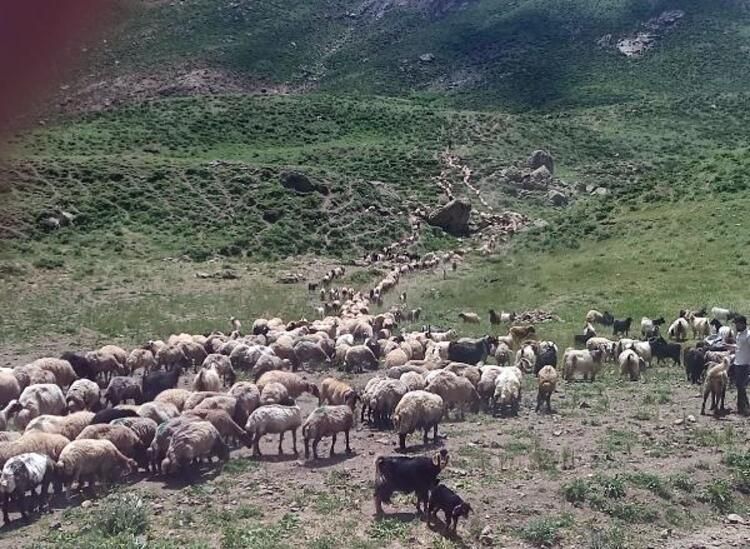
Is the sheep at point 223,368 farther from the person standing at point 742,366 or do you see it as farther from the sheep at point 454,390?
the person standing at point 742,366

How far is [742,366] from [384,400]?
7.15 m

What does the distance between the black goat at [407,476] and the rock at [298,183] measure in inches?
1577

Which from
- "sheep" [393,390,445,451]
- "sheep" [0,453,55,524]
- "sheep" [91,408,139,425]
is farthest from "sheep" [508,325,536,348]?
"sheep" [0,453,55,524]

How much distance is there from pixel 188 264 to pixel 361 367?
20682 mm

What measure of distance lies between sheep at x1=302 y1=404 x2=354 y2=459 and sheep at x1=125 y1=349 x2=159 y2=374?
8185mm

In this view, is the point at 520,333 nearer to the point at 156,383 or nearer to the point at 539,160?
the point at 156,383

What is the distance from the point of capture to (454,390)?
15867 millimetres

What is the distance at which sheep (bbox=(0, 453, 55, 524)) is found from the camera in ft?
36.8

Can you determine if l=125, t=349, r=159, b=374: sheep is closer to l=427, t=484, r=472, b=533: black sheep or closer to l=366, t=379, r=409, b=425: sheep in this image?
l=366, t=379, r=409, b=425: sheep

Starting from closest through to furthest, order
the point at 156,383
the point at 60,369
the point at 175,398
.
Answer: the point at 175,398 < the point at 156,383 < the point at 60,369

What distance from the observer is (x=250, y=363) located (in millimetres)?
20125

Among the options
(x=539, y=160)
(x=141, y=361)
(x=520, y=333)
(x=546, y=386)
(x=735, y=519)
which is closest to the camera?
(x=735, y=519)

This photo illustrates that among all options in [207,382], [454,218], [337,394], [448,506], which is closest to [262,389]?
[337,394]

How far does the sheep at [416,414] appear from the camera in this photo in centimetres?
1371
